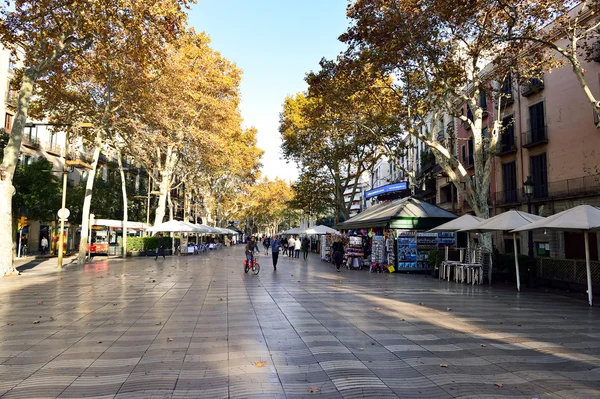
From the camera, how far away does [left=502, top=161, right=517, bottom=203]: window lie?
27.3 m

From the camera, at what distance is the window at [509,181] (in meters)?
27.3

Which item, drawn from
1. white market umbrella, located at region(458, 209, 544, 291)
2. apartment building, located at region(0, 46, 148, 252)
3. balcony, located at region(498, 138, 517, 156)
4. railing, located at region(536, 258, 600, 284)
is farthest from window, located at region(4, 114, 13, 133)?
railing, located at region(536, 258, 600, 284)

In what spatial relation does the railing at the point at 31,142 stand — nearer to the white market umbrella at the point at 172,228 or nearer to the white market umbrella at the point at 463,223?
the white market umbrella at the point at 172,228

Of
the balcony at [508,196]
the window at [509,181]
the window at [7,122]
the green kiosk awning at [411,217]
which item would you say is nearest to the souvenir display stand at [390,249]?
the green kiosk awning at [411,217]

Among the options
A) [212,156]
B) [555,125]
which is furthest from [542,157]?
[212,156]

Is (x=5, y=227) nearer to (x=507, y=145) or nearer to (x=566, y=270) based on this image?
(x=566, y=270)

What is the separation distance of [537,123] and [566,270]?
15.8 m

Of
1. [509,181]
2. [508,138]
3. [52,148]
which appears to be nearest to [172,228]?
[52,148]

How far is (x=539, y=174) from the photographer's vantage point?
25.4m

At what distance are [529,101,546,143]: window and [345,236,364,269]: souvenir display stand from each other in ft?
41.8

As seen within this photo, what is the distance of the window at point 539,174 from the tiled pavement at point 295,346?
608 inches

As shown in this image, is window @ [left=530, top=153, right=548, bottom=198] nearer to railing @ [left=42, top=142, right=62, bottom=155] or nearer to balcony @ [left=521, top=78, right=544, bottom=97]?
balcony @ [left=521, top=78, right=544, bottom=97]

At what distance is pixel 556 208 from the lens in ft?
76.3

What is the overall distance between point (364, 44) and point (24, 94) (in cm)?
1243
